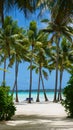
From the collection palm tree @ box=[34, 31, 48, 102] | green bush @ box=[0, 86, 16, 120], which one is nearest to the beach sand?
green bush @ box=[0, 86, 16, 120]

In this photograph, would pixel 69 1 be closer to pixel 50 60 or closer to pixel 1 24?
pixel 1 24

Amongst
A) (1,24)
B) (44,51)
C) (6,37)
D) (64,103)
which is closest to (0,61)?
(44,51)

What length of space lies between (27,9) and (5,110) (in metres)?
4.66

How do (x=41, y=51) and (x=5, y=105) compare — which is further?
(x=41, y=51)

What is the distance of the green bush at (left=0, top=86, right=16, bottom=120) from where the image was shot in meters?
15.1

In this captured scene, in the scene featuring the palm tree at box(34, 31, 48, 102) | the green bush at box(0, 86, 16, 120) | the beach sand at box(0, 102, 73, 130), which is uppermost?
the palm tree at box(34, 31, 48, 102)

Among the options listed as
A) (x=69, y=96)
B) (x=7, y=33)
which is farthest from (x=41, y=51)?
(x=69, y=96)

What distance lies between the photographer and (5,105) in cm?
1519

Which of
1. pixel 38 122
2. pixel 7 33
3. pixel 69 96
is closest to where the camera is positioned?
pixel 38 122

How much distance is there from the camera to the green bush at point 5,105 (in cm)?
1509

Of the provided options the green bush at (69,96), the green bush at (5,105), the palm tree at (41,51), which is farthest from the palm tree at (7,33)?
the green bush at (5,105)

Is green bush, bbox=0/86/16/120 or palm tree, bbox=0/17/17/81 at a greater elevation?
palm tree, bbox=0/17/17/81

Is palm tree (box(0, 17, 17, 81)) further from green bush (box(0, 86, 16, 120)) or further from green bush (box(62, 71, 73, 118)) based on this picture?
green bush (box(0, 86, 16, 120))

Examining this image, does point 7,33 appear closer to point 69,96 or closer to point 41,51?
point 41,51
